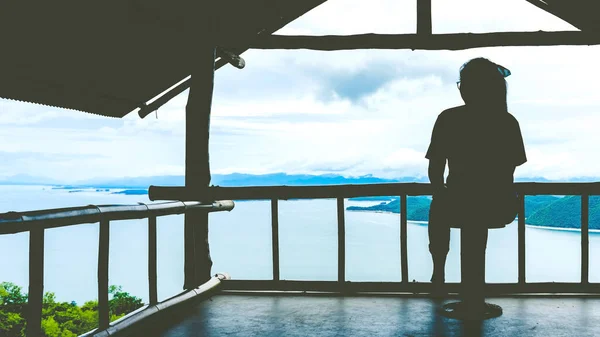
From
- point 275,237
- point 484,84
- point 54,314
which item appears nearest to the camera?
point 484,84

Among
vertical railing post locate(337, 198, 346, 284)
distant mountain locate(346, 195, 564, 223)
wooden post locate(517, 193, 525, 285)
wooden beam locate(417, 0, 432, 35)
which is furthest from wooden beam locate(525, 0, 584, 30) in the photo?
vertical railing post locate(337, 198, 346, 284)

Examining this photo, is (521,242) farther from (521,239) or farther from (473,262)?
(473,262)

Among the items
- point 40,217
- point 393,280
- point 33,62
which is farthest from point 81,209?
point 393,280

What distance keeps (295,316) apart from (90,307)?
19992 millimetres

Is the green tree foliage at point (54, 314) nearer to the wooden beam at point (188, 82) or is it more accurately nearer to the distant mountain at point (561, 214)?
the wooden beam at point (188, 82)

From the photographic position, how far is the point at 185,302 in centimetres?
370

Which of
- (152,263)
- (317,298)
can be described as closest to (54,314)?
(317,298)

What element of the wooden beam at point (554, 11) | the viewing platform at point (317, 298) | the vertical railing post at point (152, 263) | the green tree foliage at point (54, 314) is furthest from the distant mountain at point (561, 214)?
the vertical railing post at point (152, 263)

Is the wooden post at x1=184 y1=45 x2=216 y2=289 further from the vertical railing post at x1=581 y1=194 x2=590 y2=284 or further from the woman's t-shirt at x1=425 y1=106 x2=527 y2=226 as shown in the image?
the vertical railing post at x1=581 y1=194 x2=590 y2=284

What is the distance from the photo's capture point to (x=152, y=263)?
3.32m

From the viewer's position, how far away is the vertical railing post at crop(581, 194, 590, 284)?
13.4 feet

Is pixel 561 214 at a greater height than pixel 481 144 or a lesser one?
lesser

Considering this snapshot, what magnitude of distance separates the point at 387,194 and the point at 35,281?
8.61ft

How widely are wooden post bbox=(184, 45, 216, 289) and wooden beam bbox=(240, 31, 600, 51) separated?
121cm
